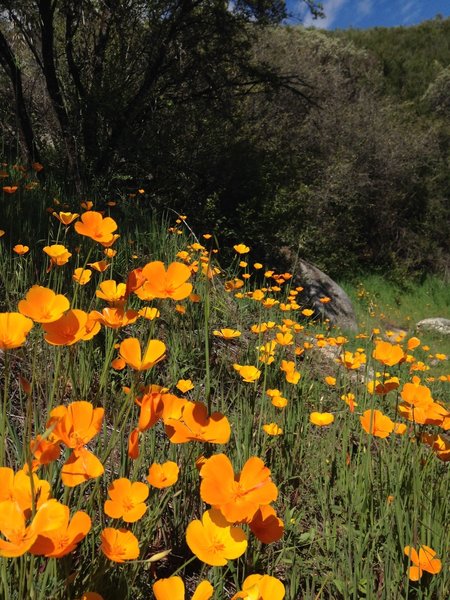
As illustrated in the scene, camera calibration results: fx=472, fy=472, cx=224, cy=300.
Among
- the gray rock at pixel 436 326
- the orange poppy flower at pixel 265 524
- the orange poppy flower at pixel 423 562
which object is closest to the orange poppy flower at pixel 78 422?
the orange poppy flower at pixel 265 524

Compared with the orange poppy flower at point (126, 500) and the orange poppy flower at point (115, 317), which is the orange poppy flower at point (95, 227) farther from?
the orange poppy flower at point (126, 500)

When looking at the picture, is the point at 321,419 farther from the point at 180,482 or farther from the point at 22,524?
the point at 22,524

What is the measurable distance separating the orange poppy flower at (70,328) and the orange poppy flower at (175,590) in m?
0.42

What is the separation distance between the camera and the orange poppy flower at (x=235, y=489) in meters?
0.71

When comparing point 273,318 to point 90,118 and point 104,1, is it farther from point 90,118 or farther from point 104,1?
point 104,1

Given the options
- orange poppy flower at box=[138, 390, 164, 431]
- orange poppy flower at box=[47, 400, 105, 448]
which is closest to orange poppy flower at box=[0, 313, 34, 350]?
orange poppy flower at box=[47, 400, 105, 448]

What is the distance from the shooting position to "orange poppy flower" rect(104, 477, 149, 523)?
797mm

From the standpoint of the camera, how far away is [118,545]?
0.76 metres

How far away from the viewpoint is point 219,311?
3.03 m

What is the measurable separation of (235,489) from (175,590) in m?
0.17

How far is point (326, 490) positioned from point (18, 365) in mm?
1224

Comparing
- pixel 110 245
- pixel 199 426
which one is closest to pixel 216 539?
pixel 199 426

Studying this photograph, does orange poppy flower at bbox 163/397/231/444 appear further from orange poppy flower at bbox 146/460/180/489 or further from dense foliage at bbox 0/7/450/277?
dense foliage at bbox 0/7/450/277

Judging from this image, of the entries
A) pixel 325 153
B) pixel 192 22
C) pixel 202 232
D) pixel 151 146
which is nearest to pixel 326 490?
pixel 202 232
